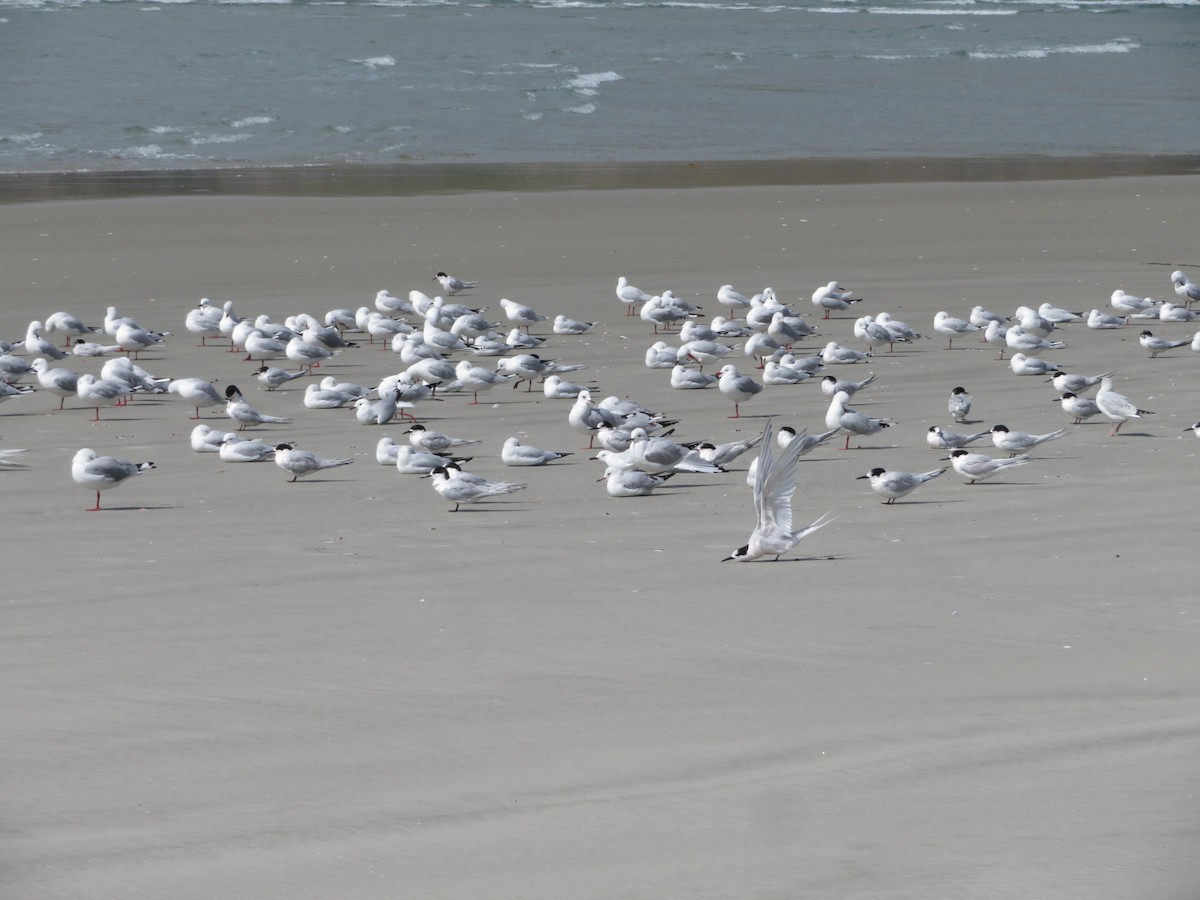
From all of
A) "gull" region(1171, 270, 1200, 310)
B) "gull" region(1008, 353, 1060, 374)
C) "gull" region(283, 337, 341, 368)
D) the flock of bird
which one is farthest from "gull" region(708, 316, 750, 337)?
"gull" region(1171, 270, 1200, 310)

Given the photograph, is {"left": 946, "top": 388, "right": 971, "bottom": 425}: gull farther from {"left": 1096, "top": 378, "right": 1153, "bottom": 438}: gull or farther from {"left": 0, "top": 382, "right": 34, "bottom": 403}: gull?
{"left": 0, "top": 382, "right": 34, "bottom": 403}: gull

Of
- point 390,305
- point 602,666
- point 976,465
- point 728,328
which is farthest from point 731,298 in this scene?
point 602,666

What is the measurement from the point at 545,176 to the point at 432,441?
14.9m

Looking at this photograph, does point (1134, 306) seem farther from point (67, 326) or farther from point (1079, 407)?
point (67, 326)

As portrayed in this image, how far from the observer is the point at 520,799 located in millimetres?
5191

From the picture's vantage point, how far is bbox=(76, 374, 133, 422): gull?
11719mm

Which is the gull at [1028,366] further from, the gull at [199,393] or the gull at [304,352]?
the gull at [199,393]

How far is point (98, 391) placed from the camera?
1173cm

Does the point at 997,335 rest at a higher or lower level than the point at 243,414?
lower

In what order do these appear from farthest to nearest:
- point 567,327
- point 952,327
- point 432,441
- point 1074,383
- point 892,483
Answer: point 567,327 < point 952,327 < point 1074,383 < point 432,441 < point 892,483

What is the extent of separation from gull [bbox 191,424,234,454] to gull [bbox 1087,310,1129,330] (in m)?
7.29

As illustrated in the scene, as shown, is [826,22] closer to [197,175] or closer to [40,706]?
[197,175]

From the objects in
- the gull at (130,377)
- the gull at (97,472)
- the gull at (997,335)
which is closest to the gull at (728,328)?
the gull at (997,335)

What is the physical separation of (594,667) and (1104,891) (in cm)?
231
